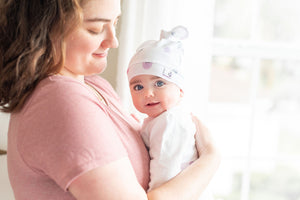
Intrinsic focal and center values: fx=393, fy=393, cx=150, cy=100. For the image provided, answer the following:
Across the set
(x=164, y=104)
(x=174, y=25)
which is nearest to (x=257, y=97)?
(x=174, y=25)

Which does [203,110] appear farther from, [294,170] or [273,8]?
[294,170]

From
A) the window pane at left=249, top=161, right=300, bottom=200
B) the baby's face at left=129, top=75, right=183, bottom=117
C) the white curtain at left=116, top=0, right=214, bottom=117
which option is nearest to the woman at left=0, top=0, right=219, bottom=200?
the baby's face at left=129, top=75, right=183, bottom=117

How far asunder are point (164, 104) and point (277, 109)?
200 cm

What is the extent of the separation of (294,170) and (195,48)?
1.98 meters

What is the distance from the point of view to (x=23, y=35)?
1068 mm

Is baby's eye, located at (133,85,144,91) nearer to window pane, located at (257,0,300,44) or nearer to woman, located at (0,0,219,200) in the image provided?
woman, located at (0,0,219,200)

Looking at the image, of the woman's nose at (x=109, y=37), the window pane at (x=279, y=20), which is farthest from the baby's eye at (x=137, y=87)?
the window pane at (x=279, y=20)

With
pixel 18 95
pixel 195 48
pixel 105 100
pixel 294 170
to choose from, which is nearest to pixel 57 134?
pixel 18 95

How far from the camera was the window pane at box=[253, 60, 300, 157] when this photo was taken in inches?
116

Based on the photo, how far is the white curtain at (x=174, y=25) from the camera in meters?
1.99

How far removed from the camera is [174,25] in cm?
200

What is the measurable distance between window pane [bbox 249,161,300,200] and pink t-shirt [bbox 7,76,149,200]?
2752 mm

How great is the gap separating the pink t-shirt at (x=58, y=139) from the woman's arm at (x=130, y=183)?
0.08ft

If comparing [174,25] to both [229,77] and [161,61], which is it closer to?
[161,61]
